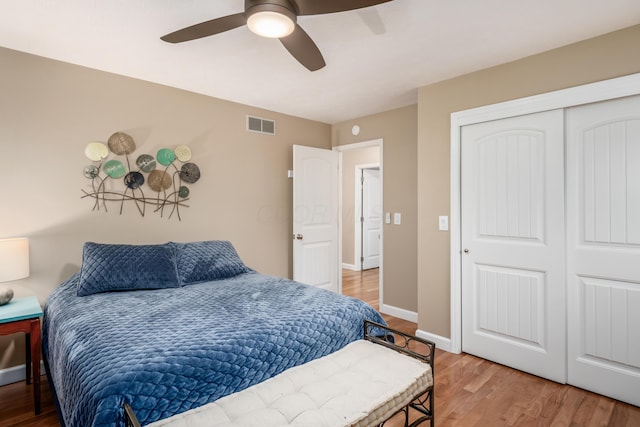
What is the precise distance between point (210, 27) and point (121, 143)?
5.51ft

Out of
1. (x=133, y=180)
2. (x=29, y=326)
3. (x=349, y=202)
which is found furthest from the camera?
(x=349, y=202)

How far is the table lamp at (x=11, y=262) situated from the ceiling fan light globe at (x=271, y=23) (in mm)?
2094

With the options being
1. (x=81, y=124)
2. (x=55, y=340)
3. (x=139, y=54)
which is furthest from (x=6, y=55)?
(x=55, y=340)

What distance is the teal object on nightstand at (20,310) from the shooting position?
2.09 metres

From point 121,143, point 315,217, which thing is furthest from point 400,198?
point 121,143

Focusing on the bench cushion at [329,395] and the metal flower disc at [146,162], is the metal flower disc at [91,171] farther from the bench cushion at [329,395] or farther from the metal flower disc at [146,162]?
the bench cushion at [329,395]

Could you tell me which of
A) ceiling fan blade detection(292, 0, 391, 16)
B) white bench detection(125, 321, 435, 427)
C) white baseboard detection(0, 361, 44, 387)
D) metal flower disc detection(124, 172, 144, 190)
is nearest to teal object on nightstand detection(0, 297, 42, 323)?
white baseboard detection(0, 361, 44, 387)

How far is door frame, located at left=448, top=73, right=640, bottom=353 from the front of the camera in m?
2.23

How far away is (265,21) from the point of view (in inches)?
65.5

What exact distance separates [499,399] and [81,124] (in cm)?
378

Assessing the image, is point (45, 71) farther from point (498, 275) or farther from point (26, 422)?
point (498, 275)

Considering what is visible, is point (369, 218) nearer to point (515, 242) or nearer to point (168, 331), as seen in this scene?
point (515, 242)

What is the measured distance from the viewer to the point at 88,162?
283cm

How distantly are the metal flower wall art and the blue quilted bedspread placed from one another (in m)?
0.90
